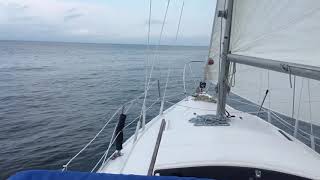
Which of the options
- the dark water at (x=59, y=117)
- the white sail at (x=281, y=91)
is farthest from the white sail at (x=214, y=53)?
the dark water at (x=59, y=117)

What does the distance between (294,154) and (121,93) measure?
20318mm

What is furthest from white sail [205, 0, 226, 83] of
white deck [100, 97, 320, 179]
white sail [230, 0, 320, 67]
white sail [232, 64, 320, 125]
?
white deck [100, 97, 320, 179]

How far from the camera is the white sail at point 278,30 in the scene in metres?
4.07

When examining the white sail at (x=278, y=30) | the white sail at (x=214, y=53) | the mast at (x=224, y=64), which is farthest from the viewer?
the white sail at (x=214, y=53)

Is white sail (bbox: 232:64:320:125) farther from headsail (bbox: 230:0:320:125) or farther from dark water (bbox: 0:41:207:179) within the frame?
dark water (bbox: 0:41:207:179)

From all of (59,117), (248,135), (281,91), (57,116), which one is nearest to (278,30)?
(248,135)

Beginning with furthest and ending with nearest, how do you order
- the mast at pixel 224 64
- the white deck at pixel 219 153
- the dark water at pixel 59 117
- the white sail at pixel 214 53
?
the dark water at pixel 59 117
the white sail at pixel 214 53
the mast at pixel 224 64
the white deck at pixel 219 153

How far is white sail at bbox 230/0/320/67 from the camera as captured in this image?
4.07 metres

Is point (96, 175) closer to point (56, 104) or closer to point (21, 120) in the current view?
point (21, 120)

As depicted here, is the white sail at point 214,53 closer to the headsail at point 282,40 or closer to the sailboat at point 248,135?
the headsail at point 282,40

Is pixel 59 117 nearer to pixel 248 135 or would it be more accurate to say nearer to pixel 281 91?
pixel 281 91

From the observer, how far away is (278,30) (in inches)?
180

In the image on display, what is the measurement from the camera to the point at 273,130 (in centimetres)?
627

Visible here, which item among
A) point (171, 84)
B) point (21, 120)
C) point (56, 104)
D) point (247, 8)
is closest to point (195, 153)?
point (247, 8)
